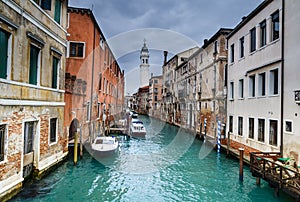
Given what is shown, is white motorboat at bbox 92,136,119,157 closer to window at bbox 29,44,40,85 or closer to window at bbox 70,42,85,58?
window at bbox 29,44,40,85

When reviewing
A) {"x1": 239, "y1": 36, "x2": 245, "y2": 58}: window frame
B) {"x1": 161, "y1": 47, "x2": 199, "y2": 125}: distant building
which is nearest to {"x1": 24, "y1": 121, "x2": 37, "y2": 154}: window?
{"x1": 239, "y1": 36, "x2": 245, "y2": 58}: window frame

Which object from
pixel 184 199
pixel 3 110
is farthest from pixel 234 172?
pixel 3 110

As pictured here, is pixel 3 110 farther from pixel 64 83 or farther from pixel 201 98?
pixel 201 98

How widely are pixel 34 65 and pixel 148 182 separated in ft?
17.4

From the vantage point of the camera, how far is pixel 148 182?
864 cm

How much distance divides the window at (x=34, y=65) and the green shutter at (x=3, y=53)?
1.25 metres

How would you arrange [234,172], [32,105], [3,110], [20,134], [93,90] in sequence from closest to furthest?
1. [3,110]
2. [20,134]
3. [32,105]
4. [234,172]
5. [93,90]

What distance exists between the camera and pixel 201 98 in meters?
20.7

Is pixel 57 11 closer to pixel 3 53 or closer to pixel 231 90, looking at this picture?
pixel 3 53

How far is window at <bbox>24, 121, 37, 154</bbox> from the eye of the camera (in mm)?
7035

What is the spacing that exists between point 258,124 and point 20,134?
899cm

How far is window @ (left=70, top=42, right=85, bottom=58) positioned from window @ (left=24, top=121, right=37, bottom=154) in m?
7.46

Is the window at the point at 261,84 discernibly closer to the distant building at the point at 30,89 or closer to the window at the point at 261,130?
the window at the point at 261,130

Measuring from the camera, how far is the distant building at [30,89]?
19.1 ft
